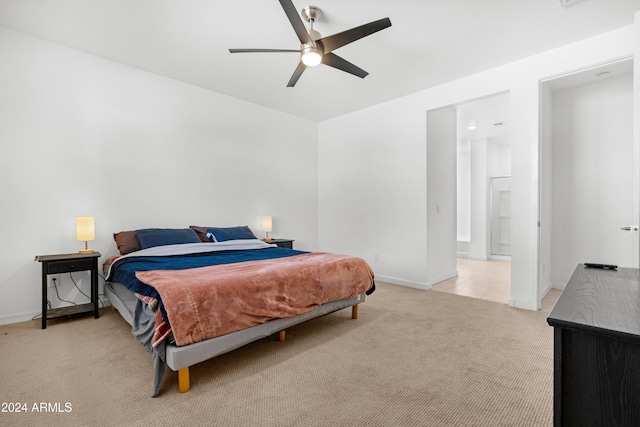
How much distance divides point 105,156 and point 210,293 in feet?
8.53

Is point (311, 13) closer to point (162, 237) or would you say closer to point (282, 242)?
point (162, 237)

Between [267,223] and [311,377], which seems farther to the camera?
[267,223]

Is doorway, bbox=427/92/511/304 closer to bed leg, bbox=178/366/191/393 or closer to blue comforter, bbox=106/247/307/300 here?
blue comforter, bbox=106/247/307/300

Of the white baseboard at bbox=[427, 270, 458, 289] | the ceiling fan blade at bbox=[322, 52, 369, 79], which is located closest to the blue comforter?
the ceiling fan blade at bbox=[322, 52, 369, 79]

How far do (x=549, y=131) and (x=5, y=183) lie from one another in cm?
622

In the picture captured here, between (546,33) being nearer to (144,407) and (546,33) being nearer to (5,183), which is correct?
(144,407)

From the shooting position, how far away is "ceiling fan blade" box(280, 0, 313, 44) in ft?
6.65

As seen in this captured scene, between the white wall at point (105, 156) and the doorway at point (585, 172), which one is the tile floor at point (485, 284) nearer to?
the doorway at point (585, 172)

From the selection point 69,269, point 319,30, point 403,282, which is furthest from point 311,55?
point 403,282

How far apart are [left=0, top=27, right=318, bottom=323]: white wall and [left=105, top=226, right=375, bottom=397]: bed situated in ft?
1.87

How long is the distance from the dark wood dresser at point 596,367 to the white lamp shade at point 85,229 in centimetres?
373

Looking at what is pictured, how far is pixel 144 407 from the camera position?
164 cm

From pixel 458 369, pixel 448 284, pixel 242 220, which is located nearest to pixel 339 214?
pixel 242 220

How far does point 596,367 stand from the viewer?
2.68ft
